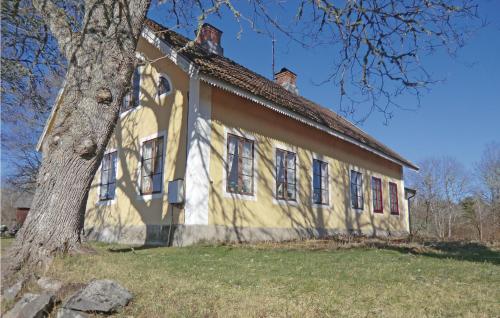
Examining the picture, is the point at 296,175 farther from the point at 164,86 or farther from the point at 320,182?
the point at 164,86

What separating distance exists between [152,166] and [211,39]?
20.6 feet

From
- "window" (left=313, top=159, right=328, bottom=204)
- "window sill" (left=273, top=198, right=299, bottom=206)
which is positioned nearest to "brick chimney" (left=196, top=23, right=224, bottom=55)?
"window" (left=313, top=159, right=328, bottom=204)

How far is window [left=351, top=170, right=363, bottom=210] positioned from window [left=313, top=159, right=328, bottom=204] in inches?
83.5

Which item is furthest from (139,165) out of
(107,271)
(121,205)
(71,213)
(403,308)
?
(403,308)

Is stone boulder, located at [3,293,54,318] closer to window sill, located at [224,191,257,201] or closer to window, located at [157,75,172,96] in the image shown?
window sill, located at [224,191,257,201]

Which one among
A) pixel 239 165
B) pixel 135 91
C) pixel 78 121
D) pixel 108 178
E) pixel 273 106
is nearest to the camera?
pixel 78 121

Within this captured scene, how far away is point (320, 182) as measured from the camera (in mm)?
14633

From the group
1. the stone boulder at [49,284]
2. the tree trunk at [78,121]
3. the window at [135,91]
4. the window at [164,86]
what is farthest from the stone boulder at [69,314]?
the window at [135,91]

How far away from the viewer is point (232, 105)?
37.6ft

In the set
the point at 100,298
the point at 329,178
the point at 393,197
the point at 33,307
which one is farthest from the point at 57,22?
the point at 393,197

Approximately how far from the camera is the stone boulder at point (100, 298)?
161 inches

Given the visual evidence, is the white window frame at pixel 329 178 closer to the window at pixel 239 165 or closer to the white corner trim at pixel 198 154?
the window at pixel 239 165

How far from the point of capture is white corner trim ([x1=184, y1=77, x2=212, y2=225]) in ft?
32.9

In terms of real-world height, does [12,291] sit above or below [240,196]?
below
